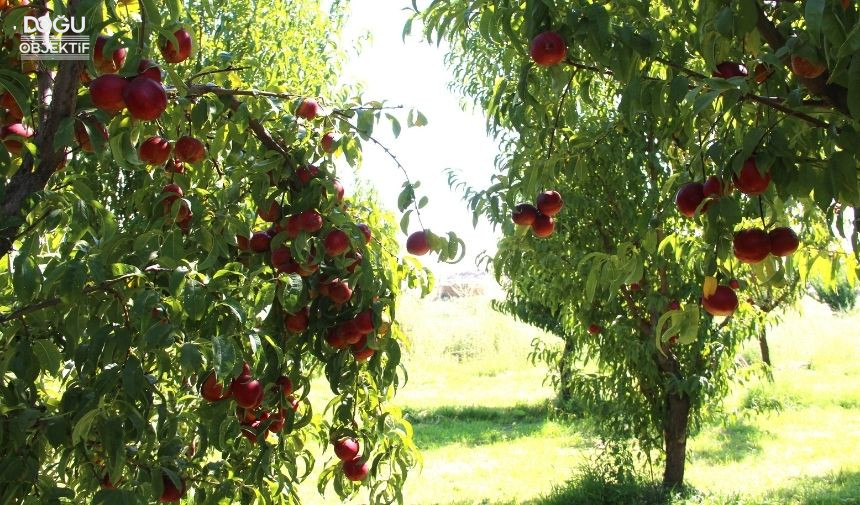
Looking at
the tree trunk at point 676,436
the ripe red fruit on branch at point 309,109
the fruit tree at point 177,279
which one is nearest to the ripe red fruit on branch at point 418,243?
the fruit tree at point 177,279

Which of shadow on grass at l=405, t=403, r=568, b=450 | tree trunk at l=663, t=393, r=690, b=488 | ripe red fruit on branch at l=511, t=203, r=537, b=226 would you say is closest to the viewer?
ripe red fruit on branch at l=511, t=203, r=537, b=226

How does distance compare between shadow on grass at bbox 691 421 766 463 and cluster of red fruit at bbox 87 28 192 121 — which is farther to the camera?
shadow on grass at bbox 691 421 766 463

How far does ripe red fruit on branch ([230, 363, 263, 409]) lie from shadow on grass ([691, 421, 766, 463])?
519cm

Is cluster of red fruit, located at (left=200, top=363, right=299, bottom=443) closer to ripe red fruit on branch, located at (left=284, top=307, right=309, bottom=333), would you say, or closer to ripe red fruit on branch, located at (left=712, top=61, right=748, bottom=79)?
ripe red fruit on branch, located at (left=284, top=307, right=309, bottom=333)

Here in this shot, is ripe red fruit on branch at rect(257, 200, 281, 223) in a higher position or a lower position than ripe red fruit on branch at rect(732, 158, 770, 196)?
higher

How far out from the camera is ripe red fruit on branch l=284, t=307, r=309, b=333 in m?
1.75

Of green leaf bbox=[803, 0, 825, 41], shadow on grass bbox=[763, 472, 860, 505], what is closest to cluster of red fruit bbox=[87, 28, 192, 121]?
green leaf bbox=[803, 0, 825, 41]

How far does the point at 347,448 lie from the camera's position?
1881 millimetres

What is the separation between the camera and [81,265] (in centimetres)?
111

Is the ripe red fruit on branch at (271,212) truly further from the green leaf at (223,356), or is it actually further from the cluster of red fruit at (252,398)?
the green leaf at (223,356)

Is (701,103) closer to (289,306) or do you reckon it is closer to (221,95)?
(289,306)

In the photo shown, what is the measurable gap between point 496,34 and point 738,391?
942 centimetres

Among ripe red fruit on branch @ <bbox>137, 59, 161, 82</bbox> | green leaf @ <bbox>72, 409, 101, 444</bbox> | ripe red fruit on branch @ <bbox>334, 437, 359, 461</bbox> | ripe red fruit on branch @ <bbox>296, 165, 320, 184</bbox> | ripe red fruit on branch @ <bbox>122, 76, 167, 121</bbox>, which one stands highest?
ripe red fruit on branch @ <bbox>137, 59, 161, 82</bbox>

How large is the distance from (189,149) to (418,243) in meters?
0.56
